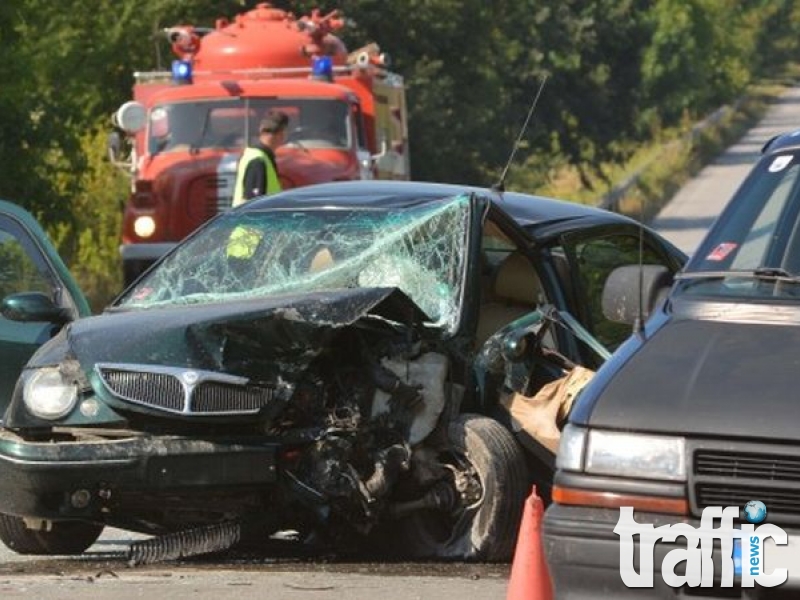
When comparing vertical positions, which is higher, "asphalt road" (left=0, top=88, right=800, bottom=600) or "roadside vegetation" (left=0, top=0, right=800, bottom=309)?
"asphalt road" (left=0, top=88, right=800, bottom=600)

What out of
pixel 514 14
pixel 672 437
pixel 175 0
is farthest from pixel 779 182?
pixel 514 14

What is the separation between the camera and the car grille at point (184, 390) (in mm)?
9312

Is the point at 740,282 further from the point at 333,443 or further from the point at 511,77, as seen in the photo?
the point at 511,77

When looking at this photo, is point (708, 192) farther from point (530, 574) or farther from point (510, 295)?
point (530, 574)

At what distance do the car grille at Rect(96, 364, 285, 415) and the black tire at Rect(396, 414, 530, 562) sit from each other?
0.85 m

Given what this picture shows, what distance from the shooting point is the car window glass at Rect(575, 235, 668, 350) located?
10984 mm

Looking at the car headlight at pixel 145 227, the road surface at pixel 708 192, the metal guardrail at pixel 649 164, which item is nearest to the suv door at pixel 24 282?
the car headlight at pixel 145 227

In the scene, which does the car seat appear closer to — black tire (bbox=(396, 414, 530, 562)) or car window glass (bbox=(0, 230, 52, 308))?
black tire (bbox=(396, 414, 530, 562))

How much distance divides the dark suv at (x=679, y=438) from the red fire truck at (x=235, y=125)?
14246mm

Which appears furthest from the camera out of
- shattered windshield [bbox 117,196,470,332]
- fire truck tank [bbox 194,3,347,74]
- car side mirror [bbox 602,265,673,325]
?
fire truck tank [bbox 194,3,347,74]

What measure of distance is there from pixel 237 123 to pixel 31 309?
12.1 metres

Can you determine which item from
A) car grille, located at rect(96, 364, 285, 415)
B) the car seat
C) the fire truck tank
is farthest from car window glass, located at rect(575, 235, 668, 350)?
the fire truck tank

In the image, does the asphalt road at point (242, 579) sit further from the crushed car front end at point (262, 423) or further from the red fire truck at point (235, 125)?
the red fire truck at point (235, 125)

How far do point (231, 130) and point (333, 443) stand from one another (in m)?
13.3
